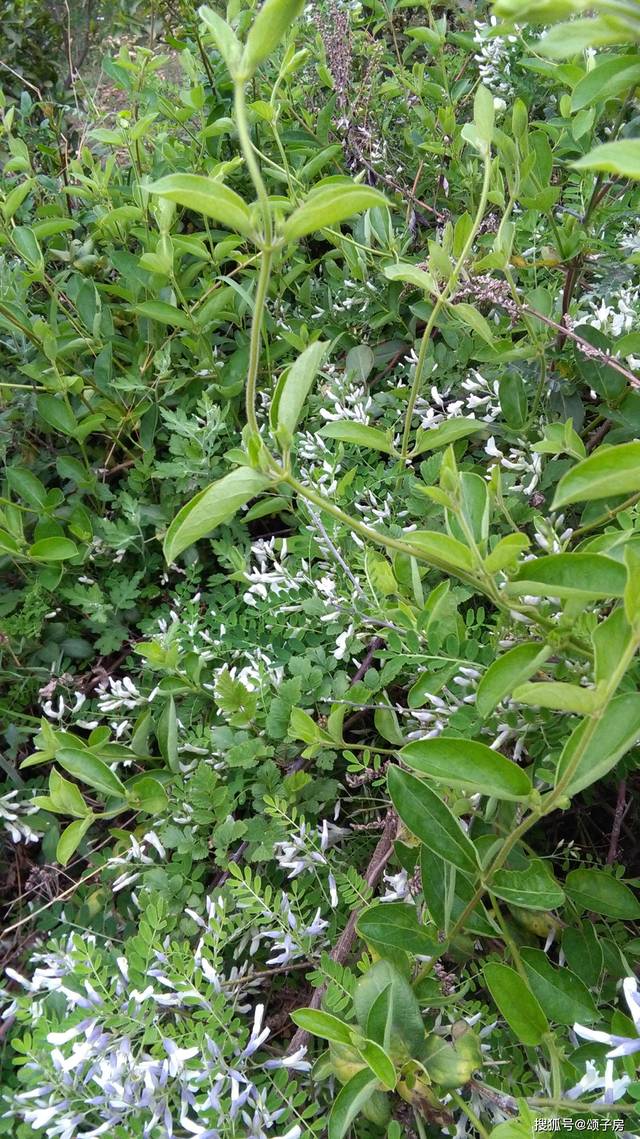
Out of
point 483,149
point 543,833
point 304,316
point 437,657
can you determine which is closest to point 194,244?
point 304,316

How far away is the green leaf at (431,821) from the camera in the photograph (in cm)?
73

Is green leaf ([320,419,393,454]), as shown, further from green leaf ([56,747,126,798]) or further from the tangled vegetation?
green leaf ([56,747,126,798])

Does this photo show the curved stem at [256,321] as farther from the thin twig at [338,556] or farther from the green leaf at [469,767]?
the thin twig at [338,556]

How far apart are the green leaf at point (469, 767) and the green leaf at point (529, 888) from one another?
11 centimetres

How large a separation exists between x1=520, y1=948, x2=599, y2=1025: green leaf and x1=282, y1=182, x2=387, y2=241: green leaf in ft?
2.12

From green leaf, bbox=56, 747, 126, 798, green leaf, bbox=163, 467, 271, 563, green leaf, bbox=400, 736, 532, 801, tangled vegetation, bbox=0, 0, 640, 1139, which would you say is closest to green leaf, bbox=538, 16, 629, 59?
tangled vegetation, bbox=0, 0, 640, 1139

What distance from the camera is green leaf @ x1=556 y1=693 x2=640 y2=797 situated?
0.62 m

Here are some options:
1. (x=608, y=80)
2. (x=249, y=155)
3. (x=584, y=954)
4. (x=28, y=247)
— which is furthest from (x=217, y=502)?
(x=28, y=247)

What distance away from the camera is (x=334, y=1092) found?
88 centimetres

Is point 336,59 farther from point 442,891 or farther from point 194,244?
point 442,891

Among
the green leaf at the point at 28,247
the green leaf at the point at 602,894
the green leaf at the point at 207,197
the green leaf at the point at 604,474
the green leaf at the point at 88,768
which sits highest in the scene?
the green leaf at the point at 207,197

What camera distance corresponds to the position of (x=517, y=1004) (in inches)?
28.2

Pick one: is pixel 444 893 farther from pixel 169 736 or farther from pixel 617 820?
pixel 169 736

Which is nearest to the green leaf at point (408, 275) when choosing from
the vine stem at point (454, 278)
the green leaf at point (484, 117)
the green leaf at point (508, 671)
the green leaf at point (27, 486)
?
the vine stem at point (454, 278)
